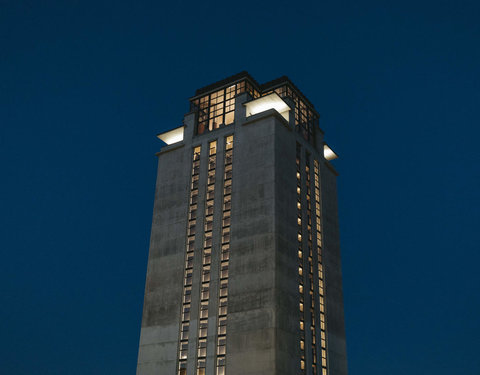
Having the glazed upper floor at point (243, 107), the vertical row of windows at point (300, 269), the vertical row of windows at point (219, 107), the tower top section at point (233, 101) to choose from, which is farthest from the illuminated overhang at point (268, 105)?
the vertical row of windows at point (300, 269)

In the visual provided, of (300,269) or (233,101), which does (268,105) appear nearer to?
(233,101)

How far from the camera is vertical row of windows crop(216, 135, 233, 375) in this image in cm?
6848

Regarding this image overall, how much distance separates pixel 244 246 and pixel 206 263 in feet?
22.8

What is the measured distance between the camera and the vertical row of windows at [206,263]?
70.1m

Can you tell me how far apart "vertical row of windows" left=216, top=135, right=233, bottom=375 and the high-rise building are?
0.15m

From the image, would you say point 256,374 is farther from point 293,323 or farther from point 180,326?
point 180,326

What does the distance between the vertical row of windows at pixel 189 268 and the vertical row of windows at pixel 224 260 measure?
5.18 m

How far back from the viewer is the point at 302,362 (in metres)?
69.2

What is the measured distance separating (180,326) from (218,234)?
13682 mm

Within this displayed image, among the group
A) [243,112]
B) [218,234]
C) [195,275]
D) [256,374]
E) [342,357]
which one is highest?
[243,112]

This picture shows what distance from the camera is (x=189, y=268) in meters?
77.2

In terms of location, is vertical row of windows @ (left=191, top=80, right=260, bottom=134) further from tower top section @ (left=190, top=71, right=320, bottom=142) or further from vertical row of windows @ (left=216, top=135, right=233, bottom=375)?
vertical row of windows @ (left=216, top=135, right=233, bottom=375)

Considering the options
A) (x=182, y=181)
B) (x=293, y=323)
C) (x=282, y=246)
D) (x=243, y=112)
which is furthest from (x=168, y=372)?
(x=243, y=112)

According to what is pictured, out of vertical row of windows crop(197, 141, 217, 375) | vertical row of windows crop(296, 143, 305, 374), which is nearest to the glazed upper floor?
vertical row of windows crop(197, 141, 217, 375)
